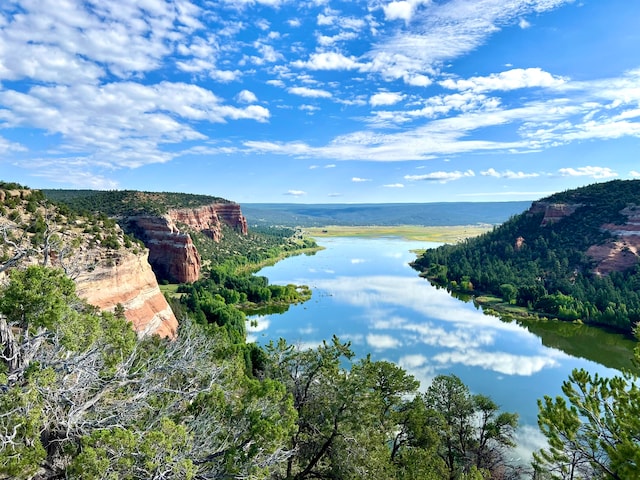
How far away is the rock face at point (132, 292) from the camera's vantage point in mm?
27844

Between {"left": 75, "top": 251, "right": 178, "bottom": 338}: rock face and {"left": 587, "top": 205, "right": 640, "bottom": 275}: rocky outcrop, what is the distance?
63688 millimetres

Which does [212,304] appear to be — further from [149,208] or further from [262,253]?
[262,253]

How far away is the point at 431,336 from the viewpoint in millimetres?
42906

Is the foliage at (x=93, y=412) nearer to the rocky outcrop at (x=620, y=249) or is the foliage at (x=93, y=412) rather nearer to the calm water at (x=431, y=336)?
the calm water at (x=431, y=336)

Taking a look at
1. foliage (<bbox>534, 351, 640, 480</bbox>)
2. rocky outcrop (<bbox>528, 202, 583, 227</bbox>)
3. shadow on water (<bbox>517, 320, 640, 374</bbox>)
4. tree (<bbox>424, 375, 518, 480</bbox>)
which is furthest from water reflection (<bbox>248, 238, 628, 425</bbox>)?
rocky outcrop (<bbox>528, 202, 583, 227</bbox>)

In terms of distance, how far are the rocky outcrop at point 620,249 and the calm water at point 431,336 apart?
22.8 meters

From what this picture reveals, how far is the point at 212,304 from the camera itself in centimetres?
4678

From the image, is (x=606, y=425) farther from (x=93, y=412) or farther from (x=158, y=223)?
(x=158, y=223)

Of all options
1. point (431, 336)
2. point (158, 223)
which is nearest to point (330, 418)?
point (431, 336)

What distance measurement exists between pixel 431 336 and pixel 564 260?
39.5 meters

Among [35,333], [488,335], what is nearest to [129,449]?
[35,333]

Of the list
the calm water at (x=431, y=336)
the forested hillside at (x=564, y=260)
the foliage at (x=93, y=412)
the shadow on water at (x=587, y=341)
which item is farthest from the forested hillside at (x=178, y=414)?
the forested hillside at (x=564, y=260)

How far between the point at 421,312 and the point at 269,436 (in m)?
47.6

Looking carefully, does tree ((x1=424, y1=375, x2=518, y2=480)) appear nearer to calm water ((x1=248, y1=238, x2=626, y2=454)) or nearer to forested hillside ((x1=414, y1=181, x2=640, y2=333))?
calm water ((x1=248, y1=238, x2=626, y2=454))
